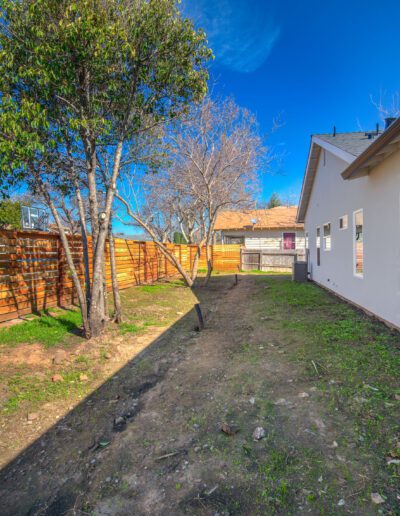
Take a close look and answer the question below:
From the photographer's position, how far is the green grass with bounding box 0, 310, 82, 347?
4.74 metres

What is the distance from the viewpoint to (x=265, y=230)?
21.0 m

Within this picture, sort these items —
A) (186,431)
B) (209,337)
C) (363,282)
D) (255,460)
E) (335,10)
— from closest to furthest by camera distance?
(255,460)
(186,431)
(209,337)
(363,282)
(335,10)

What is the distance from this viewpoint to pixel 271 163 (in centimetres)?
1222

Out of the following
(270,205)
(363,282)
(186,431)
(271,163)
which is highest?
(270,205)

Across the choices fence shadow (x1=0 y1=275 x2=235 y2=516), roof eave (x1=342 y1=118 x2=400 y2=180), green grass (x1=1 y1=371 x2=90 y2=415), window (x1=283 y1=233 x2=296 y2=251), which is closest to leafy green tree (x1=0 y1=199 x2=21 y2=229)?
green grass (x1=1 y1=371 x2=90 y2=415)

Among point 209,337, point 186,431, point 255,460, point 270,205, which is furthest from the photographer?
point 270,205

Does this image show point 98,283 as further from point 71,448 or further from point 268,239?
point 268,239

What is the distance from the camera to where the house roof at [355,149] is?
423 cm

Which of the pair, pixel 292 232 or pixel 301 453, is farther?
pixel 292 232

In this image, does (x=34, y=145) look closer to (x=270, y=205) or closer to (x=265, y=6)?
(x=265, y=6)

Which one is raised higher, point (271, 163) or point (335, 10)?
point (335, 10)

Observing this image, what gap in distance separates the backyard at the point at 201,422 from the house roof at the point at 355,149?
317cm

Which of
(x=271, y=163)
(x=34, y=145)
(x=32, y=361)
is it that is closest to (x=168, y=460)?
(x=32, y=361)

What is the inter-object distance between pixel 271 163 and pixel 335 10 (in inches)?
206
